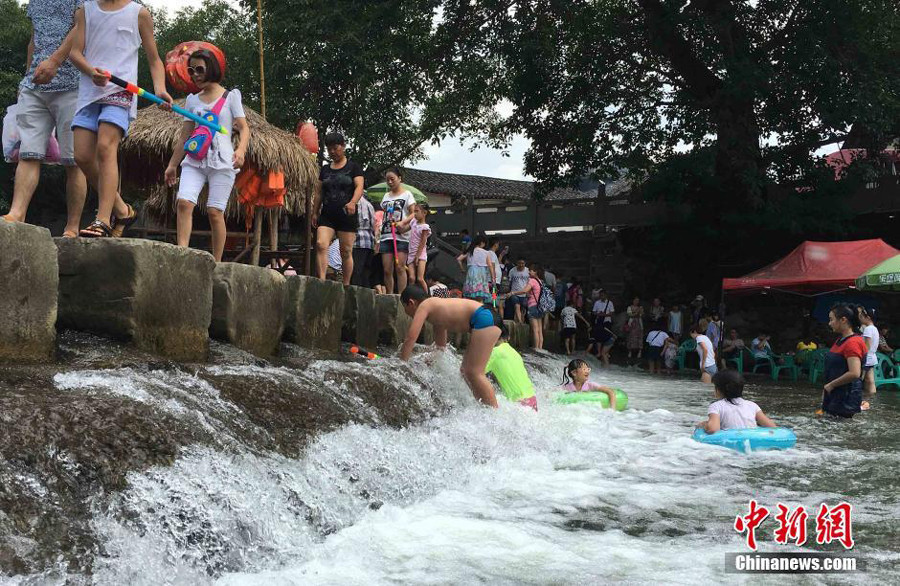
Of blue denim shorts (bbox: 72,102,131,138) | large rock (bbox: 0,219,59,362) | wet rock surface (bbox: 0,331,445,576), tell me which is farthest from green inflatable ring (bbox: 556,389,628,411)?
large rock (bbox: 0,219,59,362)

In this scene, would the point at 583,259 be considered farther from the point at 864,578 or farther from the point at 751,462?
the point at 864,578

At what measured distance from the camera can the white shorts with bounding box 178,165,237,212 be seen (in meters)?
6.08

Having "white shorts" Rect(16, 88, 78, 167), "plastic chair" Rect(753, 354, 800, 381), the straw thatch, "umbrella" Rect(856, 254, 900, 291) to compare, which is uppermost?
the straw thatch

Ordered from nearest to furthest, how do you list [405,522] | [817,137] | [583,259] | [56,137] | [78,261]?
[405,522], [78,261], [56,137], [817,137], [583,259]

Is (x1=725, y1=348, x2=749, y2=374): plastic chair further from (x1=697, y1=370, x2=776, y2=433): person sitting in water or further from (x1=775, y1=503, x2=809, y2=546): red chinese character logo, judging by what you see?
(x1=775, y1=503, x2=809, y2=546): red chinese character logo

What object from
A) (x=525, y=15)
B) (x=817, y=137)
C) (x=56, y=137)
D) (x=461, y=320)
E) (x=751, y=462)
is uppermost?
(x=525, y=15)

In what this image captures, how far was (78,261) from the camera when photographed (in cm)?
481

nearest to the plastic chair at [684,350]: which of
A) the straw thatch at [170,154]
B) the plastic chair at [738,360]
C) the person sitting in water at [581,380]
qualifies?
the plastic chair at [738,360]

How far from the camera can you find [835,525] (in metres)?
4.38

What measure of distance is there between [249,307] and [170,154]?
5.51 metres

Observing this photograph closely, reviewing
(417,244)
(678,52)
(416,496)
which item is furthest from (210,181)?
(678,52)

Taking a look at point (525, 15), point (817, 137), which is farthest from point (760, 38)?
point (525, 15)

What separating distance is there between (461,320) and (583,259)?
17.0m

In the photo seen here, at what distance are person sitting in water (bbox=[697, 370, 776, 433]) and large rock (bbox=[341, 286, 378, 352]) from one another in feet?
9.64
